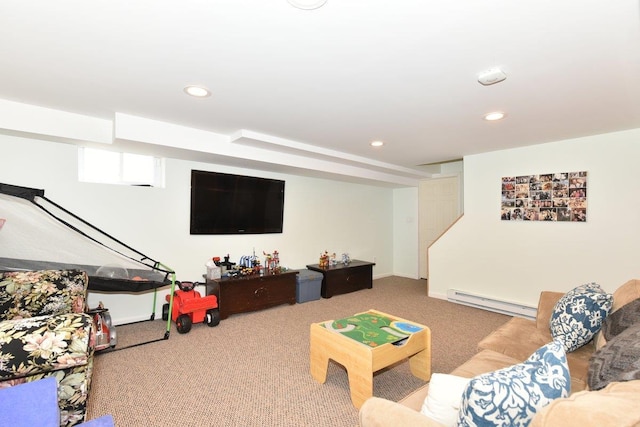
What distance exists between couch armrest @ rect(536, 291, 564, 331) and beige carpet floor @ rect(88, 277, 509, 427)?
747 millimetres

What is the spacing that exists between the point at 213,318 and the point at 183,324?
13.0 inches

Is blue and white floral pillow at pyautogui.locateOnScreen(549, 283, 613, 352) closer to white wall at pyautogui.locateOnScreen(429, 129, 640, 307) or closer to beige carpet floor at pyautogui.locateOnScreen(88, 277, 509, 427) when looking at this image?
beige carpet floor at pyautogui.locateOnScreen(88, 277, 509, 427)

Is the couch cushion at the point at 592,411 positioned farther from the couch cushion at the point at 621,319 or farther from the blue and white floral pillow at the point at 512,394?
the couch cushion at the point at 621,319

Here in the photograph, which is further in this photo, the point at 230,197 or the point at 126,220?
the point at 230,197

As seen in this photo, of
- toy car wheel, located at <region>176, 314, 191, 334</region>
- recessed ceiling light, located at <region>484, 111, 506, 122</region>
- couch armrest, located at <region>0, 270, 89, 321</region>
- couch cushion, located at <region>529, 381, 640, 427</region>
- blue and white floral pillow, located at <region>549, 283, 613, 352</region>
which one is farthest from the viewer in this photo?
toy car wheel, located at <region>176, 314, 191, 334</region>

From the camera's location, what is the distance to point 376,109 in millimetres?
2703

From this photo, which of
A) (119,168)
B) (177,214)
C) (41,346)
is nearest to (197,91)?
(41,346)

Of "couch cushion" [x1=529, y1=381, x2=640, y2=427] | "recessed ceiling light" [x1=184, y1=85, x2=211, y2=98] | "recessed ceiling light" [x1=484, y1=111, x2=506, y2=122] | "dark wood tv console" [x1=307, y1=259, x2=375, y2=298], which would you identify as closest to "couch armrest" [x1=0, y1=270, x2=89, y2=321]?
"recessed ceiling light" [x1=184, y1=85, x2=211, y2=98]

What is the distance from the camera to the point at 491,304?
4230 millimetres

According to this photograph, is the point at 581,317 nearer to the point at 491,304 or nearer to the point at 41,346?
the point at 491,304

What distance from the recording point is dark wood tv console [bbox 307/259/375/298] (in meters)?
4.95

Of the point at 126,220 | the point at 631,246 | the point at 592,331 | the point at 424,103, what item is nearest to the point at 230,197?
the point at 126,220

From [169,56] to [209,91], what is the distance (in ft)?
1.61

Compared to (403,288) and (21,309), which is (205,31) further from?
(403,288)
